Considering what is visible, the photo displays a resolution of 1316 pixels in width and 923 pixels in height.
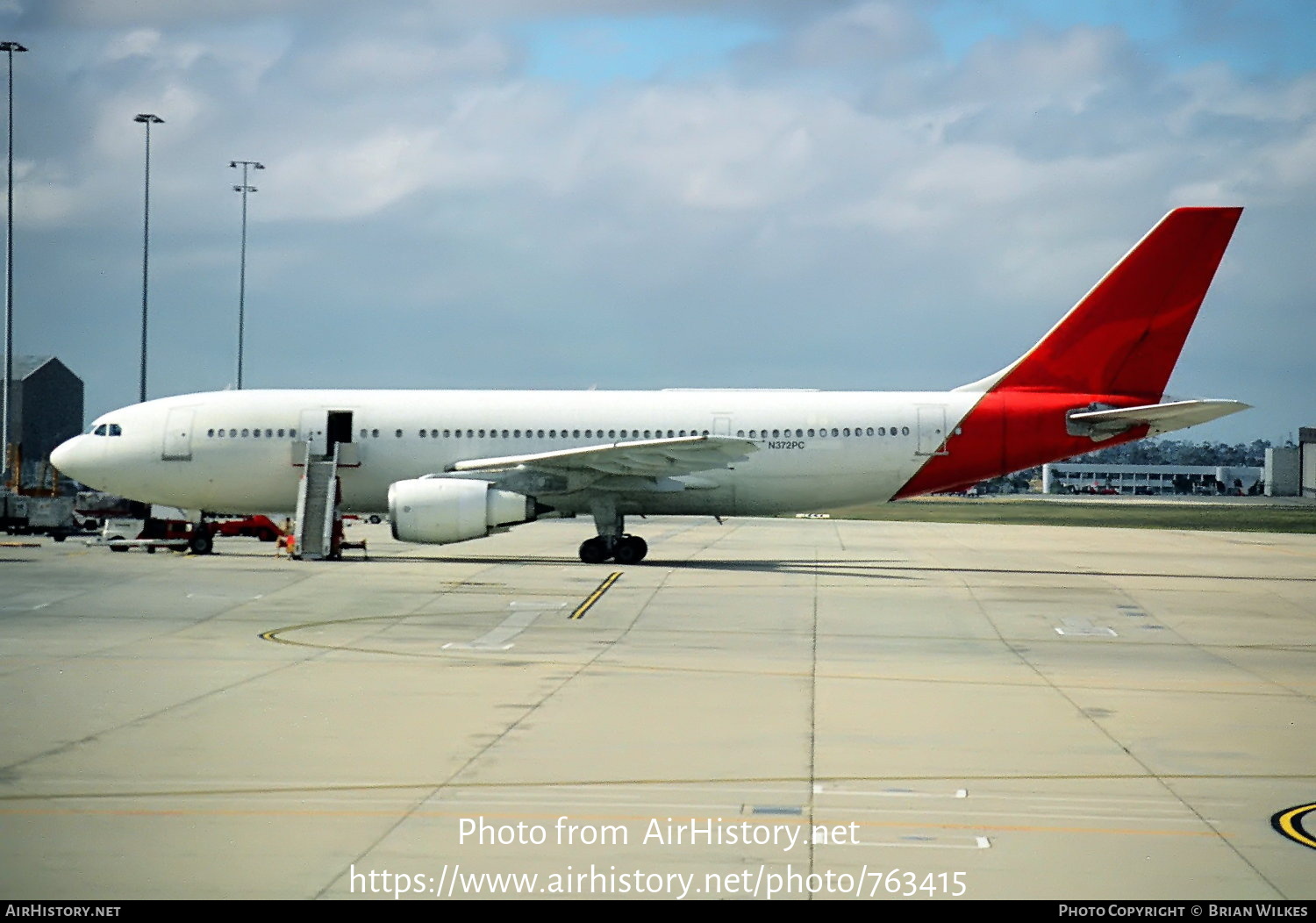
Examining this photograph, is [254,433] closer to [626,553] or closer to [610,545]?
[610,545]

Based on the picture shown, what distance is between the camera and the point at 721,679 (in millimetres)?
15211

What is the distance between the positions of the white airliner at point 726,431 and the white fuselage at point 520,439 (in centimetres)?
4

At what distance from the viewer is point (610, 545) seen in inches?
1282

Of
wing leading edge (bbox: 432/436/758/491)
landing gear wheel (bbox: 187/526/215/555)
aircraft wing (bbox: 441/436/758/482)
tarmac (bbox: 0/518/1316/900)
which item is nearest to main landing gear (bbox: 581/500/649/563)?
wing leading edge (bbox: 432/436/758/491)

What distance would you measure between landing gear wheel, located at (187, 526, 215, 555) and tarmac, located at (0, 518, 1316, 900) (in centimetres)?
900

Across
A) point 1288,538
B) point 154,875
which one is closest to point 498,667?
point 154,875

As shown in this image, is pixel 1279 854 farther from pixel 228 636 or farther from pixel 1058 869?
pixel 228 636

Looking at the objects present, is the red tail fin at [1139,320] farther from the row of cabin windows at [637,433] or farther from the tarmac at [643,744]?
the tarmac at [643,744]

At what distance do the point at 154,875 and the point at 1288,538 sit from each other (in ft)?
171

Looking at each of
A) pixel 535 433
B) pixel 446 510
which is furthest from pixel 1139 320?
pixel 446 510

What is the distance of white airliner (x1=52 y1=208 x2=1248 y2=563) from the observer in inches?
1267

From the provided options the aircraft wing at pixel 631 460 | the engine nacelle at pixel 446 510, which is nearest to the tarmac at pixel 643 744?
the engine nacelle at pixel 446 510

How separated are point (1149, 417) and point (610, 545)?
471 inches

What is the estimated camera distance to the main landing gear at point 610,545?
32375mm
